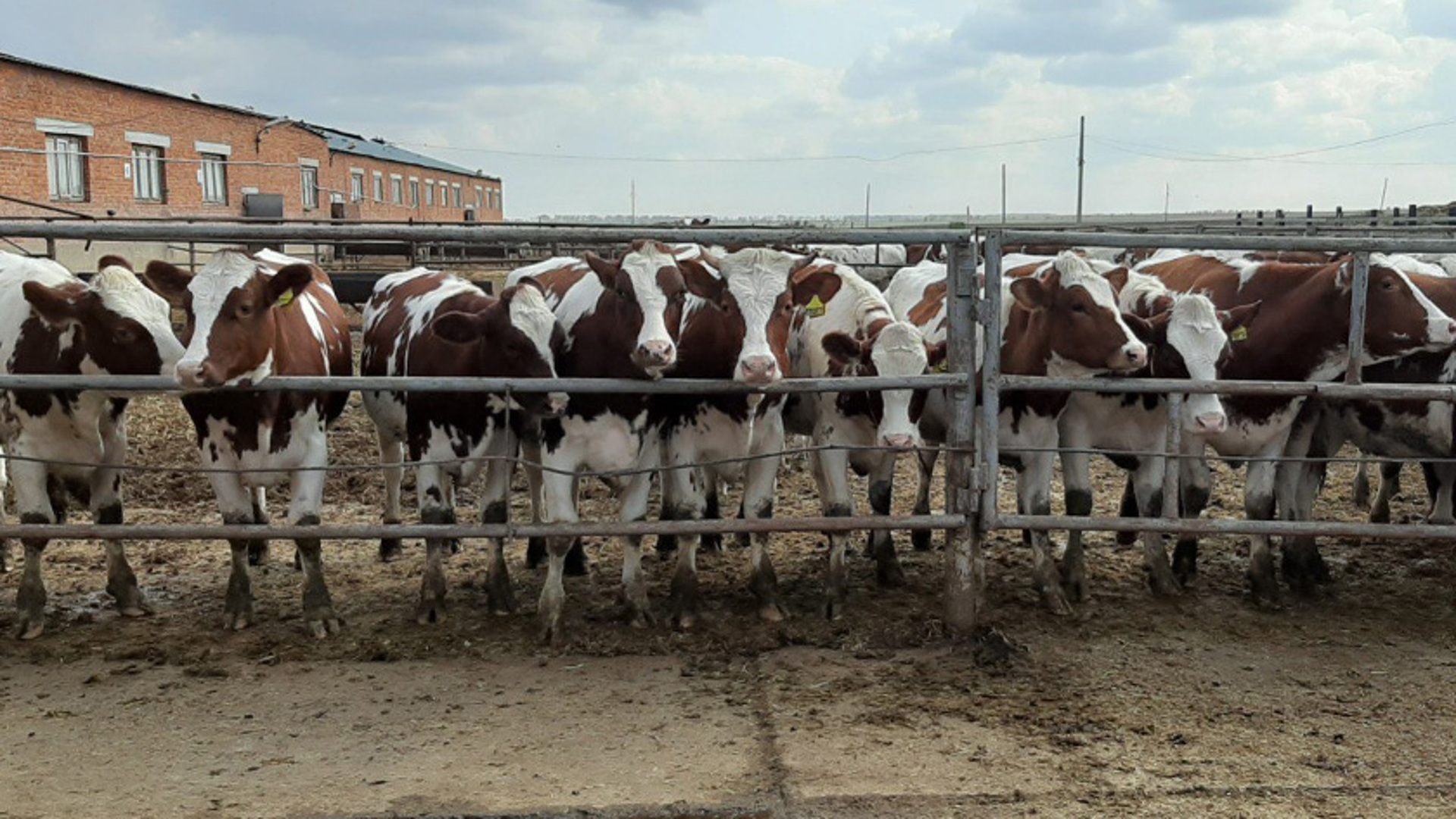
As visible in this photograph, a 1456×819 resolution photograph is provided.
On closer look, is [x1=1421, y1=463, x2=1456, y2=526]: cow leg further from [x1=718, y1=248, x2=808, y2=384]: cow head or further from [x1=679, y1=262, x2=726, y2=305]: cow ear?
[x1=679, y1=262, x2=726, y2=305]: cow ear

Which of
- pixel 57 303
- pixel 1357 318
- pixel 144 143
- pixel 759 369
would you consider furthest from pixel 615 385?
pixel 144 143

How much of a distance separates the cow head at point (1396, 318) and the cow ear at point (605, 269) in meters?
3.67

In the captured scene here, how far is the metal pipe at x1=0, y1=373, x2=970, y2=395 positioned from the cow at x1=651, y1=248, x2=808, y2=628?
0.14 metres

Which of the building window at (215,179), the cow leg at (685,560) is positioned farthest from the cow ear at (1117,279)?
the building window at (215,179)

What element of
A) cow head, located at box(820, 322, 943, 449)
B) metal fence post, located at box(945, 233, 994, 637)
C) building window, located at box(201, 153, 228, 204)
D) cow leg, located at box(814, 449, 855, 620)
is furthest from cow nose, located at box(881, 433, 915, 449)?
building window, located at box(201, 153, 228, 204)

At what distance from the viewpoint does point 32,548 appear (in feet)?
18.3

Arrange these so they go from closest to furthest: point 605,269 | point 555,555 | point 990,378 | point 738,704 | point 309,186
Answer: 1. point 738,704
2. point 990,378
3. point 605,269
4. point 555,555
5. point 309,186

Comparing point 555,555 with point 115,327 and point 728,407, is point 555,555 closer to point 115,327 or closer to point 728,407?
point 728,407

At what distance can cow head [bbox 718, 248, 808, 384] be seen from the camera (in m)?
5.36

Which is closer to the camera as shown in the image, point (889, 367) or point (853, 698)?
point (853, 698)

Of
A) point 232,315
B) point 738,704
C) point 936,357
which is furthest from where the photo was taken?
point 936,357

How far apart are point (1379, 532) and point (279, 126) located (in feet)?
116

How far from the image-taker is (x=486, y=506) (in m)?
5.96

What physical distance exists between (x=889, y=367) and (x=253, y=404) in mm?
2952
